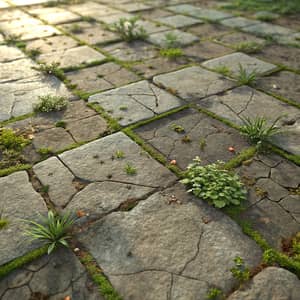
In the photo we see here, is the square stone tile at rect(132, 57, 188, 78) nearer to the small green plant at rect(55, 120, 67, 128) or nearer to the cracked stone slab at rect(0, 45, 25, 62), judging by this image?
the small green plant at rect(55, 120, 67, 128)

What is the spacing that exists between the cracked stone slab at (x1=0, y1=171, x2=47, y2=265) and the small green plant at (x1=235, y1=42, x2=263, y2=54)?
397cm

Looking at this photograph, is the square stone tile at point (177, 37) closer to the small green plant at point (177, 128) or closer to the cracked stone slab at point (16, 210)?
the small green plant at point (177, 128)

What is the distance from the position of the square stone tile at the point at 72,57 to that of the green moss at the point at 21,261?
320 centimetres

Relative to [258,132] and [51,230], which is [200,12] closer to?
[258,132]

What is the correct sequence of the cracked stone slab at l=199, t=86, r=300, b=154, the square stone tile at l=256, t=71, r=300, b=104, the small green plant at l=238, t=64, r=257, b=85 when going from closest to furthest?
the cracked stone slab at l=199, t=86, r=300, b=154 → the square stone tile at l=256, t=71, r=300, b=104 → the small green plant at l=238, t=64, r=257, b=85

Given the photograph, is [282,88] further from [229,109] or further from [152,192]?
[152,192]

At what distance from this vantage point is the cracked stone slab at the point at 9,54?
489 centimetres

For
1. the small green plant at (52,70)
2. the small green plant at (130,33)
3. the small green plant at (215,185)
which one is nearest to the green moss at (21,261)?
the small green plant at (215,185)

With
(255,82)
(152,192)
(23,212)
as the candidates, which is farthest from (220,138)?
(23,212)

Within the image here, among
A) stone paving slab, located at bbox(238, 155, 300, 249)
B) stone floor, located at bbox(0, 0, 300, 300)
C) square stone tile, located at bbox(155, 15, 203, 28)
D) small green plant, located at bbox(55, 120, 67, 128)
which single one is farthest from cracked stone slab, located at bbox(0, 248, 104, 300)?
square stone tile, located at bbox(155, 15, 203, 28)

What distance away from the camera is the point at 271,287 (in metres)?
1.88

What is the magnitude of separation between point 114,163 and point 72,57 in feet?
9.10

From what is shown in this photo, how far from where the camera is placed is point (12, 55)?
16.4ft

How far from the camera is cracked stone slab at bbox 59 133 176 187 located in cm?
267
